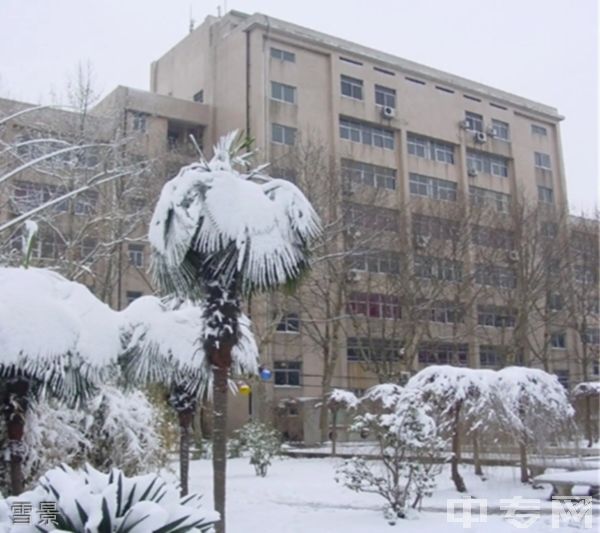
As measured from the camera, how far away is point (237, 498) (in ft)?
43.5

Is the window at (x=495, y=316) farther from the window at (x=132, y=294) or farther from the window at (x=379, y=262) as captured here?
the window at (x=132, y=294)

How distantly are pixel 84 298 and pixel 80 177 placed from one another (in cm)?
1416

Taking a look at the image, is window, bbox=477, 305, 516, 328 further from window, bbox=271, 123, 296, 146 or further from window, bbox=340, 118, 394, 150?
window, bbox=271, 123, 296, 146

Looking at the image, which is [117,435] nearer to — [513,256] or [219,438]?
[219,438]

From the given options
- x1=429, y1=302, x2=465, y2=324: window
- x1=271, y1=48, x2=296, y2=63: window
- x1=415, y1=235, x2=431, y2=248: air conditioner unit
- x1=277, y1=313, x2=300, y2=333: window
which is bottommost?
x1=277, y1=313, x2=300, y2=333: window

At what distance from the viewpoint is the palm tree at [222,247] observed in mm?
8102

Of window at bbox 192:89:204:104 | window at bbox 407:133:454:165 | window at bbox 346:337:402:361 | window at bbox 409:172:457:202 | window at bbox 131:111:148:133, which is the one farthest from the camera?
window at bbox 407:133:454:165

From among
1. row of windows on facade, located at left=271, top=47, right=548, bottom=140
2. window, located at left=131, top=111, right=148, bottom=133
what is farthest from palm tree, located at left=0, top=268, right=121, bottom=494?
row of windows on facade, located at left=271, top=47, right=548, bottom=140

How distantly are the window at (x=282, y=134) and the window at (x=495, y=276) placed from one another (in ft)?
35.7

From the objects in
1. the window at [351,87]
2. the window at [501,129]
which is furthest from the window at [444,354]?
the window at [501,129]

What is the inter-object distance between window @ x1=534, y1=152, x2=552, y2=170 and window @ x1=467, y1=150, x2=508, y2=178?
9.89 feet

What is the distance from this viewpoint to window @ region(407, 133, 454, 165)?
4126 centimetres

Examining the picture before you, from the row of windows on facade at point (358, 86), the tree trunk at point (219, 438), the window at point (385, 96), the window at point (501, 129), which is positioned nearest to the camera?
the tree trunk at point (219, 438)

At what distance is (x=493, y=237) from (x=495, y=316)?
549 centimetres
